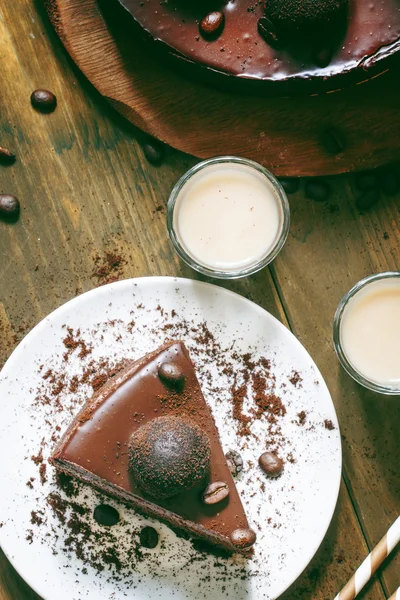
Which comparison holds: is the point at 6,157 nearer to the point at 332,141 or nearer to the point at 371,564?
the point at 332,141

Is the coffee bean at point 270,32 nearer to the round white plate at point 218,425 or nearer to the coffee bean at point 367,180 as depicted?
the coffee bean at point 367,180

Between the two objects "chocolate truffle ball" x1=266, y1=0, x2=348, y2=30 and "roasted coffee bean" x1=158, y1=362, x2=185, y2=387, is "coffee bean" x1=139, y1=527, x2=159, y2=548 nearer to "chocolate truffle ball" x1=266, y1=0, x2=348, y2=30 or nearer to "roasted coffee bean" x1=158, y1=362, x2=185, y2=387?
"roasted coffee bean" x1=158, y1=362, x2=185, y2=387

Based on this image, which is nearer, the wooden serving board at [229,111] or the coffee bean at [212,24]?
the coffee bean at [212,24]

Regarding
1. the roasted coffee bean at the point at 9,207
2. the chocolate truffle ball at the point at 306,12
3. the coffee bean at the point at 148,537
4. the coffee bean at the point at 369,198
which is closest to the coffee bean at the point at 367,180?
the coffee bean at the point at 369,198

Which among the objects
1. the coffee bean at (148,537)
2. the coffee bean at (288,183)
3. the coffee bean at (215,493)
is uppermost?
the coffee bean at (288,183)

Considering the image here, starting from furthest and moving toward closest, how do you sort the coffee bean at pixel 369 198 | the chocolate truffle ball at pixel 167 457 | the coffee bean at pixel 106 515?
the coffee bean at pixel 369 198, the coffee bean at pixel 106 515, the chocolate truffle ball at pixel 167 457

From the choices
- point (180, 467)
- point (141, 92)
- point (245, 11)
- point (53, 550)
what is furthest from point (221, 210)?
point (53, 550)
